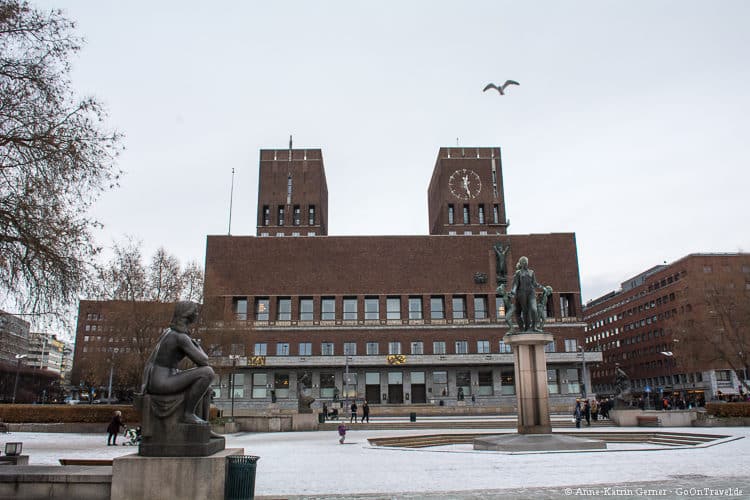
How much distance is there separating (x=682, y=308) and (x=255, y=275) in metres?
63.4

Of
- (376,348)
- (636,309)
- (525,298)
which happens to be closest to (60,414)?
(525,298)

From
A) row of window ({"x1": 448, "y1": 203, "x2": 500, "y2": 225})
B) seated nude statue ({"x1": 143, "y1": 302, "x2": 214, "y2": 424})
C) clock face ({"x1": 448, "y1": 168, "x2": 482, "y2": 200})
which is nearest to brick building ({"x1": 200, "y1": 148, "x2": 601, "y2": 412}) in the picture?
row of window ({"x1": 448, "y1": 203, "x2": 500, "y2": 225})

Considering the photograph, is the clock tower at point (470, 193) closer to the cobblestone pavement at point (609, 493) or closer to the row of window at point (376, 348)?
the row of window at point (376, 348)

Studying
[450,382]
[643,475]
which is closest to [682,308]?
[450,382]

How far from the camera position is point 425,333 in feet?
229

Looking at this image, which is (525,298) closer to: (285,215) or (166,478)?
(166,478)

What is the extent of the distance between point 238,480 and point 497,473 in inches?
288

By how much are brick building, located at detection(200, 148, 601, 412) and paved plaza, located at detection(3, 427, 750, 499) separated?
46604 millimetres

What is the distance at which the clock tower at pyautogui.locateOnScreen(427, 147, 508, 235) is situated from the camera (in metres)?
84.9

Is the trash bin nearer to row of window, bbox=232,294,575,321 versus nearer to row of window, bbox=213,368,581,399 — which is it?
row of window, bbox=213,368,581,399

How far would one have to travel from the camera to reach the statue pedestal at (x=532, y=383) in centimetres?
2025

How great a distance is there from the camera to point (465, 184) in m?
85.8

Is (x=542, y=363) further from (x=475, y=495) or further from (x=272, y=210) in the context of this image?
(x=272, y=210)

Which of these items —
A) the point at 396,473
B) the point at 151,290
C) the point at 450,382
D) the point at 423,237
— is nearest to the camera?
the point at 396,473
